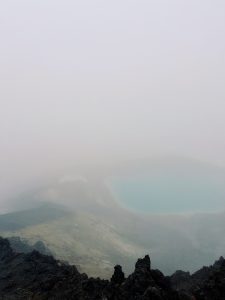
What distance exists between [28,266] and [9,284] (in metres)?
19.1

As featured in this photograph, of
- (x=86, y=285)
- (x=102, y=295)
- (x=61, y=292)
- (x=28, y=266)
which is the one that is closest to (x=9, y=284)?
(x=28, y=266)

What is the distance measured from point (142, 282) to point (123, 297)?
693 cm

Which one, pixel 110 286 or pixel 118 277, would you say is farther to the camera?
pixel 118 277

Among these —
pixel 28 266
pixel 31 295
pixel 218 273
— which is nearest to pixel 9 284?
pixel 28 266

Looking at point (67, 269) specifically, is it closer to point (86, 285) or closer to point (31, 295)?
point (31, 295)

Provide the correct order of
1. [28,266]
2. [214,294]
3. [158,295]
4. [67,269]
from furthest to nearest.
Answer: [28,266]
[67,269]
[214,294]
[158,295]

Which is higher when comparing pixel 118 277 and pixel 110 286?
pixel 118 277

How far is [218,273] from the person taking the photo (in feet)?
420

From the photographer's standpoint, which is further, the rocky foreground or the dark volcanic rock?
the dark volcanic rock

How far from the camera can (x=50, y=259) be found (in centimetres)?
19475

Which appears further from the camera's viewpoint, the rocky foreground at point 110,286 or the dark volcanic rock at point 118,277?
the dark volcanic rock at point 118,277

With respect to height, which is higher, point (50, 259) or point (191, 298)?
point (50, 259)

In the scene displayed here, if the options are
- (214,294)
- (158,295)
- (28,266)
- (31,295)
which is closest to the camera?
(158,295)

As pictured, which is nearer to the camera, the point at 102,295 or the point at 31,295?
the point at 102,295
